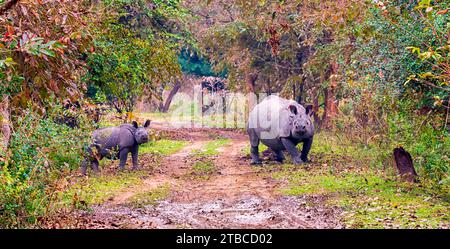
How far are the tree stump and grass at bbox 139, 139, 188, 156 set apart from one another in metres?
11.8

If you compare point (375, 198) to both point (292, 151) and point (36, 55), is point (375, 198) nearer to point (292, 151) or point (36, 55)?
point (36, 55)

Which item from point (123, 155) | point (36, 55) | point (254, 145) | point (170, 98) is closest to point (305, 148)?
point (254, 145)

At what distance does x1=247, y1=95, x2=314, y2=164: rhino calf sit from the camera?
755 inches

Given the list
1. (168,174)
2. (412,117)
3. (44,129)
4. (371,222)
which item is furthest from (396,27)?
(168,174)

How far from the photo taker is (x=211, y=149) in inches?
1022

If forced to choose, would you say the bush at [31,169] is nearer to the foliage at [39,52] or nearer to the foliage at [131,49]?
the foliage at [39,52]

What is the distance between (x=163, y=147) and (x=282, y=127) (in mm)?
8698

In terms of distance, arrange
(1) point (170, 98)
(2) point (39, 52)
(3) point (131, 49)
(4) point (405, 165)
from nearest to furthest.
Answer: (2) point (39, 52)
(4) point (405, 165)
(3) point (131, 49)
(1) point (170, 98)

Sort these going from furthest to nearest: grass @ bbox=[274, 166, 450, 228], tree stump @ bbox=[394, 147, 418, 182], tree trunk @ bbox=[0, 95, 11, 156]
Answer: tree stump @ bbox=[394, 147, 418, 182], grass @ bbox=[274, 166, 450, 228], tree trunk @ bbox=[0, 95, 11, 156]

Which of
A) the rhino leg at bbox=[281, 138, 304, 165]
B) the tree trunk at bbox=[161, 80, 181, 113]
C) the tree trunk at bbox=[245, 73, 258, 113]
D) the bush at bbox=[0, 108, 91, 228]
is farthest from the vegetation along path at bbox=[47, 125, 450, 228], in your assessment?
the tree trunk at bbox=[161, 80, 181, 113]

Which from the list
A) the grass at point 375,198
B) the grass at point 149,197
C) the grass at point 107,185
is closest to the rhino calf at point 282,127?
the grass at point 375,198

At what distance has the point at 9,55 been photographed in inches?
364

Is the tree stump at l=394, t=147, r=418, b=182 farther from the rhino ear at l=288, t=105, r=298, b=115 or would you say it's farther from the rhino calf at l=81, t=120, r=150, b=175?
the rhino calf at l=81, t=120, r=150, b=175
